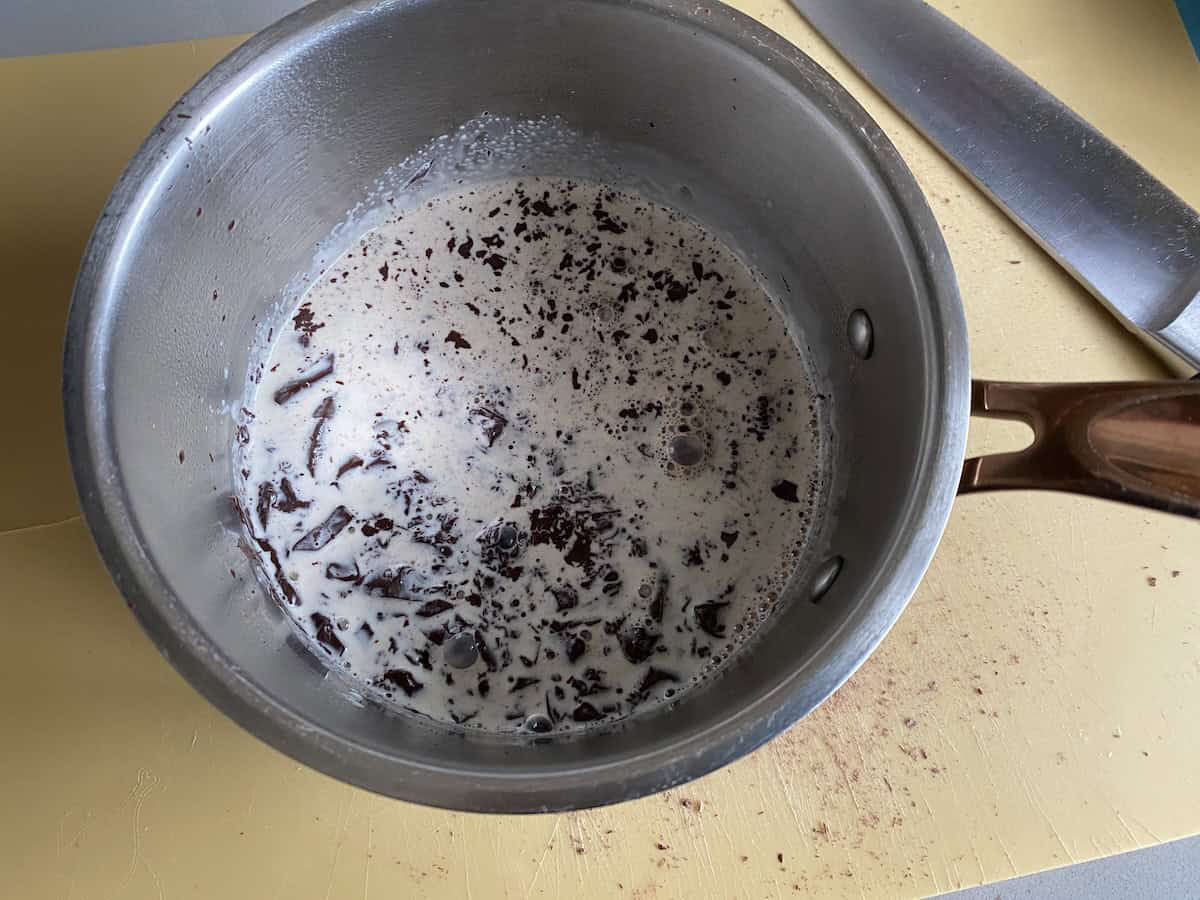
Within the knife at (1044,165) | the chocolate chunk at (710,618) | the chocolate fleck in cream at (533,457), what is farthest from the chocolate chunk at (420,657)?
the knife at (1044,165)

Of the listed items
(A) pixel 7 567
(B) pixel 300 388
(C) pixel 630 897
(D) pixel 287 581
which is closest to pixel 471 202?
(B) pixel 300 388

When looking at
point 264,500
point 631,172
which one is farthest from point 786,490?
point 264,500

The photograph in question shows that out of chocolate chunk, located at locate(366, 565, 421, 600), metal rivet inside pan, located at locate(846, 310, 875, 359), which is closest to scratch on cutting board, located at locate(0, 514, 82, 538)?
chocolate chunk, located at locate(366, 565, 421, 600)

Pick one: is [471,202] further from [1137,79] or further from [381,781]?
[1137,79]

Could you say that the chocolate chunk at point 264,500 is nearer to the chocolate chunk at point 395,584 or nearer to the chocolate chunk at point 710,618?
the chocolate chunk at point 395,584

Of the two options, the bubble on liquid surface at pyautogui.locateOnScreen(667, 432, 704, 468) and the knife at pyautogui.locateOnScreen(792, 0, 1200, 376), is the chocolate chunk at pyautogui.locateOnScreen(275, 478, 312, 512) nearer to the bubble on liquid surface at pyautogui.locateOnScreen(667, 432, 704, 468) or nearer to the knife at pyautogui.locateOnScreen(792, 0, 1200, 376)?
the bubble on liquid surface at pyautogui.locateOnScreen(667, 432, 704, 468)
